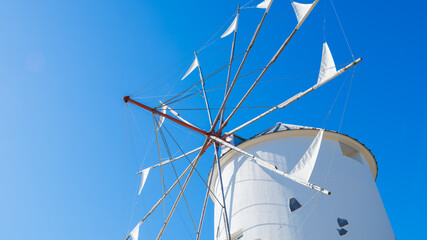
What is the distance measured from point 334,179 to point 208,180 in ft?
13.3

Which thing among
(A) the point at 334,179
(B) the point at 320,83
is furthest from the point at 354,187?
(B) the point at 320,83

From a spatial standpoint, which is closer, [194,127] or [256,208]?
Result: [256,208]

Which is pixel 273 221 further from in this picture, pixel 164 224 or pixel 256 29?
pixel 256 29

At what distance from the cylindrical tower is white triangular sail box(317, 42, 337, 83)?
1813 millimetres

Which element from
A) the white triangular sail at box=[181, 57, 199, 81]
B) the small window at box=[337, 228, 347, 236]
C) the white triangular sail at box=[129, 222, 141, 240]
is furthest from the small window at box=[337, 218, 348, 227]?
the white triangular sail at box=[181, 57, 199, 81]

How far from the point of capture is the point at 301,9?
9969mm

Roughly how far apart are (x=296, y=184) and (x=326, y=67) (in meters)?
3.01

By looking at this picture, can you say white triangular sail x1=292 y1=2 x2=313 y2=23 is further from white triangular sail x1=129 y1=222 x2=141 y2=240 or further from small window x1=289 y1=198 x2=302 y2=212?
white triangular sail x1=129 y1=222 x2=141 y2=240

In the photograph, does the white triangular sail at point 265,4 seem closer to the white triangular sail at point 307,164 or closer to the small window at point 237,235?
the white triangular sail at point 307,164

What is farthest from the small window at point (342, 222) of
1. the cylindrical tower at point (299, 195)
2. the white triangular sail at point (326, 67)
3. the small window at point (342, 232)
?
the white triangular sail at point (326, 67)

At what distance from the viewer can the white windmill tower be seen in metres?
9.10

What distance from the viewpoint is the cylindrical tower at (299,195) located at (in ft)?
30.1

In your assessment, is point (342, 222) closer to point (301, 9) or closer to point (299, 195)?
point (299, 195)

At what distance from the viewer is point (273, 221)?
31.0 ft
